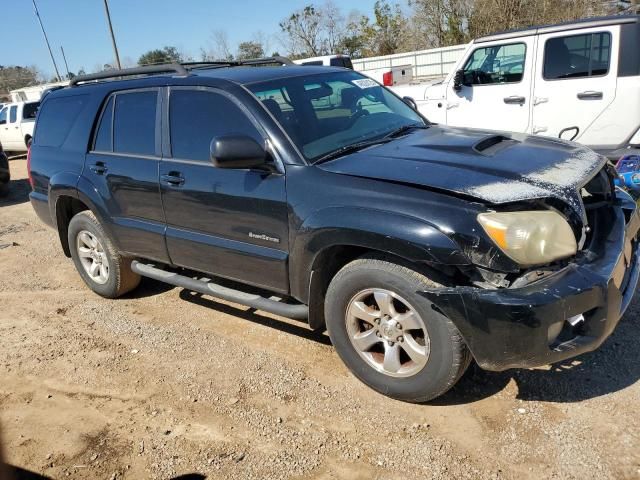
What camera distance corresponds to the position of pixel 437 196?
9.02 feet

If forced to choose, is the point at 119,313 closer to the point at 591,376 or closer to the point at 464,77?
the point at 591,376

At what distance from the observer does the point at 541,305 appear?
2.51 meters

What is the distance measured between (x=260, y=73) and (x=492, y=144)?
5.50 feet

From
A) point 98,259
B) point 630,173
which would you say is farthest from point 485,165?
point 98,259

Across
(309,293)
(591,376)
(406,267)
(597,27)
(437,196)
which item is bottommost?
(591,376)

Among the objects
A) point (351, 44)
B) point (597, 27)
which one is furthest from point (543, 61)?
point (351, 44)

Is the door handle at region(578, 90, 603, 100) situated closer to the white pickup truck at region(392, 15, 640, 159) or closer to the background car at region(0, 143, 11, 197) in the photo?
the white pickup truck at region(392, 15, 640, 159)

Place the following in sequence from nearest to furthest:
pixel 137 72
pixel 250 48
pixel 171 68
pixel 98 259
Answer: pixel 171 68 < pixel 137 72 < pixel 98 259 < pixel 250 48

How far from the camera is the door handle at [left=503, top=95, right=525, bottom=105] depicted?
22.7 feet

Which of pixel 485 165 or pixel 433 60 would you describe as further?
pixel 433 60

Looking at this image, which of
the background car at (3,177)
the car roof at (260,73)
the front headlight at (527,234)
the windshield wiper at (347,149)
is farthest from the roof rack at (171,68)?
the background car at (3,177)

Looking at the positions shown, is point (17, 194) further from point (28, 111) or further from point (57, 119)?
point (57, 119)

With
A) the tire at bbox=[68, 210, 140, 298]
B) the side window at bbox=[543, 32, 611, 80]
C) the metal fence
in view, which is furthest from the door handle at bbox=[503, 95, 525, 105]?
the metal fence

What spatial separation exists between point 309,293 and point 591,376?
1733mm
